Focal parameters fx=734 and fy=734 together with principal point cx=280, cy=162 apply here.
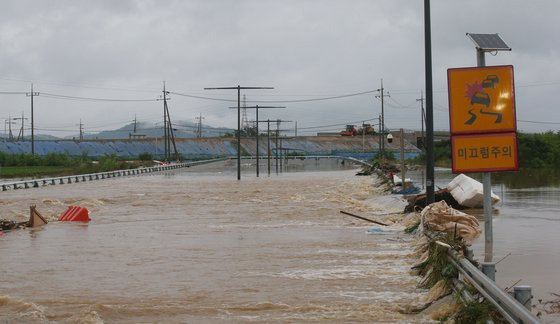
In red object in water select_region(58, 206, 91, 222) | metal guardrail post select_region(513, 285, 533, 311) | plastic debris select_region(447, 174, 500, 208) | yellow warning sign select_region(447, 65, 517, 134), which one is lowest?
red object in water select_region(58, 206, 91, 222)

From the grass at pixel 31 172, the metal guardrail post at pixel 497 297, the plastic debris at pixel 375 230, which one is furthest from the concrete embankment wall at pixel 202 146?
the metal guardrail post at pixel 497 297

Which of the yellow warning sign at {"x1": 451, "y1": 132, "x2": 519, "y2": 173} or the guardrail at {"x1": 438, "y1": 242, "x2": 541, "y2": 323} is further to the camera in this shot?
the yellow warning sign at {"x1": 451, "y1": 132, "x2": 519, "y2": 173}

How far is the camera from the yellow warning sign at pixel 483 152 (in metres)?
8.98

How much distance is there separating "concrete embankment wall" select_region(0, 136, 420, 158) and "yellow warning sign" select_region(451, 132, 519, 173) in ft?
351

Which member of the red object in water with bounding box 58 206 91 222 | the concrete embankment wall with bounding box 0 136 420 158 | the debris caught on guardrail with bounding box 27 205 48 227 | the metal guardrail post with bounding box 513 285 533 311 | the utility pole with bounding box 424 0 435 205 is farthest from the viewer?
the concrete embankment wall with bounding box 0 136 420 158

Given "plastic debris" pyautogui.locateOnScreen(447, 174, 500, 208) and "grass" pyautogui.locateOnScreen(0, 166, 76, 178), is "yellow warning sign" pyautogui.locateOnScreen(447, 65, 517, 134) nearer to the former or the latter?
"plastic debris" pyautogui.locateOnScreen(447, 174, 500, 208)

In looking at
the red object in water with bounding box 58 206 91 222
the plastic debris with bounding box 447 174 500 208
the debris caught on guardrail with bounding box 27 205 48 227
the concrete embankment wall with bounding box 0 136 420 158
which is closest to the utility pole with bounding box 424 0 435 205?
the plastic debris with bounding box 447 174 500 208

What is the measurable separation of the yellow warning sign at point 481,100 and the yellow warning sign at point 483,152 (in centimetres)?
9

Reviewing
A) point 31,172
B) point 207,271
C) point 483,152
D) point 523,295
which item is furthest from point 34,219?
point 31,172

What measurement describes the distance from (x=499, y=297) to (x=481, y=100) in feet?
12.5

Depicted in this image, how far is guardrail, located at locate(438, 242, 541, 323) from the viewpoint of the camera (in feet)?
16.9

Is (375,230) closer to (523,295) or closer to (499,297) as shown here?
(523,295)

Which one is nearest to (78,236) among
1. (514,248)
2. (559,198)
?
(514,248)

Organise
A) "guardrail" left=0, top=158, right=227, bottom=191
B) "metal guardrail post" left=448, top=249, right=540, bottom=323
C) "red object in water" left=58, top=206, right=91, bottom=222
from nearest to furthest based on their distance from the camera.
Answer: "metal guardrail post" left=448, top=249, right=540, bottom=323 < "red object in water" left=58, top=206, right=91, bottom=222 < "guardrail" left=0, top=158, right=227, bottom=191
